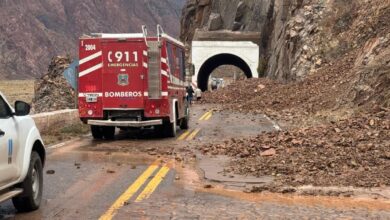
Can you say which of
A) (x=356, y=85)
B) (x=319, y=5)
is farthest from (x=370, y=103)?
(x=319, y=5)

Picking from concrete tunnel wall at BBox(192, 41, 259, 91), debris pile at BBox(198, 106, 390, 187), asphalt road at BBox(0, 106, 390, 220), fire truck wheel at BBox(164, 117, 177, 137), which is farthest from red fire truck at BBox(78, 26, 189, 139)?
concrete tunnel wall at BBox(192, 41, 259, 91)

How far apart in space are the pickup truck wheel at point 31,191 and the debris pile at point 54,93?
22741 millimetres

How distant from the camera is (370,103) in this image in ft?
66.0

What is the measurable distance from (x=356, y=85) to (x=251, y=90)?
22.4 meters

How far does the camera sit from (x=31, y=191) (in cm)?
791

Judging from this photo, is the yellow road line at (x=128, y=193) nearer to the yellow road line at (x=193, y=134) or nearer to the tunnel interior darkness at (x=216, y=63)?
the yellow road line at (x=193, y=134)

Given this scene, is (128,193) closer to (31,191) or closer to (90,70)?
(31,191)

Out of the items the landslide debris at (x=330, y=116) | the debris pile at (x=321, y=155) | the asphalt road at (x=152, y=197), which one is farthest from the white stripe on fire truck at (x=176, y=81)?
the asphalt road at (x=152, y=197)

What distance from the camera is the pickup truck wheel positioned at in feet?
25.7

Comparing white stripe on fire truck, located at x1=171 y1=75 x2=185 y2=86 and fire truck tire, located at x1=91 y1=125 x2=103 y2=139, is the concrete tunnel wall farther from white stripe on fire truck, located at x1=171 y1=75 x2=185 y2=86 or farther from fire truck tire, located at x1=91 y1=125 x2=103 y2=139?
fire truck tire, located at x1=91 y1=125 x2=103 y2=139

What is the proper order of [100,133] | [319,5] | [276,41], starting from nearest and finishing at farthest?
[100,133] < [319,5] < [276,41]

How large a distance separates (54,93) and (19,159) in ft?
82.1

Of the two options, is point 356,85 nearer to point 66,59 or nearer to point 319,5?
point 66,59

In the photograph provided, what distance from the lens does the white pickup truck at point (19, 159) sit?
282 inches
